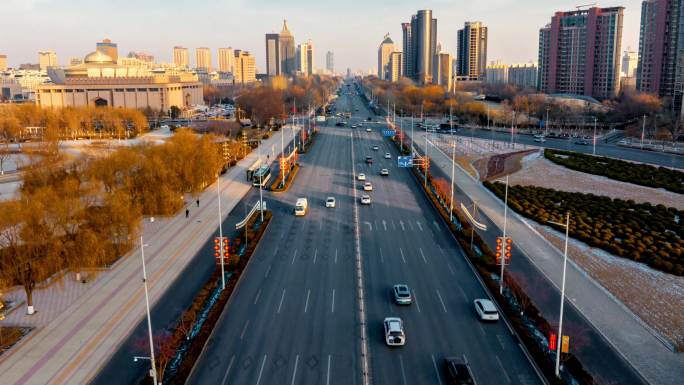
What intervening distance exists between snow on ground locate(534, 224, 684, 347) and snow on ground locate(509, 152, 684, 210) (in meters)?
16.4

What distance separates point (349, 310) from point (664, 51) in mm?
112452

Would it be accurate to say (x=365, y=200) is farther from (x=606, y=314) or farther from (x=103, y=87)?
(x=103, y=87)

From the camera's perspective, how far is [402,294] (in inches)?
1015

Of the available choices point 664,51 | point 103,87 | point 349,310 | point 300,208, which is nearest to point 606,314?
point 349,310

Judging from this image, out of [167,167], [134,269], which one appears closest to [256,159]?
[167,167]

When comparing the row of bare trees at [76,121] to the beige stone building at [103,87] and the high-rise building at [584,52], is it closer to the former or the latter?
the beige stone building at [103,87]

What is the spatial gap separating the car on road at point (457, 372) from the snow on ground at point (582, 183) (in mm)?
32988

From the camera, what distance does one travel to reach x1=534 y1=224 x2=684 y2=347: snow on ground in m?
23.7

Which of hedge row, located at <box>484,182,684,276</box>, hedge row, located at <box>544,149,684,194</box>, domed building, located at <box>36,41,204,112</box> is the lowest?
hedge row, located at <box>484,182,684,276</box>

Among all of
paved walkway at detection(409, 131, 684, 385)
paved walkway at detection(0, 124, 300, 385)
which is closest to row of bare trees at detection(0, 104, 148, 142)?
paved walkway at detection(0, 124, 300, 385)

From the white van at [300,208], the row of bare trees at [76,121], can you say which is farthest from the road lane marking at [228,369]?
the row of bare trees at [76,121]

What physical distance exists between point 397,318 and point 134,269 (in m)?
15.6

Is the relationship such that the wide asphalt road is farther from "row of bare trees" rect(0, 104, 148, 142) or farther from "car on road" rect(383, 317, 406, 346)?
"row of bare trees" rect(0, 104, 148, 142)

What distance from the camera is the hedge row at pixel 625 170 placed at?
167 ft
